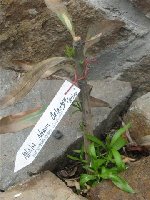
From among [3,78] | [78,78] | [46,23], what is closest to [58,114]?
[78,78]

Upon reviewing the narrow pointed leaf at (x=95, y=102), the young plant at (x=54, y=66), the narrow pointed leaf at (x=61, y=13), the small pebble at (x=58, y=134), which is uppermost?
the narrow pointed leaf at (x=61, y=13)

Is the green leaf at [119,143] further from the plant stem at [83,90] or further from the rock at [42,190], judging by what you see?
the rock at [42,190]

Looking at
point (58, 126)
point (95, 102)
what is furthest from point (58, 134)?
point (95, 102)

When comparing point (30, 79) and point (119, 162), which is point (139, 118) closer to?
point (119, 162)

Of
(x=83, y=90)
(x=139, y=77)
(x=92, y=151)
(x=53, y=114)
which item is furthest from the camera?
(x=139, y=77)

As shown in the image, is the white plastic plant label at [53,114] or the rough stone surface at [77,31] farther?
the rough stone surface at [77,31]

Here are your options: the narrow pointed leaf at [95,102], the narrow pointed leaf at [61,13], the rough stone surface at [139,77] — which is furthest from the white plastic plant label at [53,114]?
the rough stone surface at [139,77]

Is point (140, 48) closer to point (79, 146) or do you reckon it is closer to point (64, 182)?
point (79, 146)

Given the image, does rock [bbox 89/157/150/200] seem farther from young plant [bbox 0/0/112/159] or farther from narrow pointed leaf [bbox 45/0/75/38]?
narrow pointed leaf [bbox 45/0/75/38]
